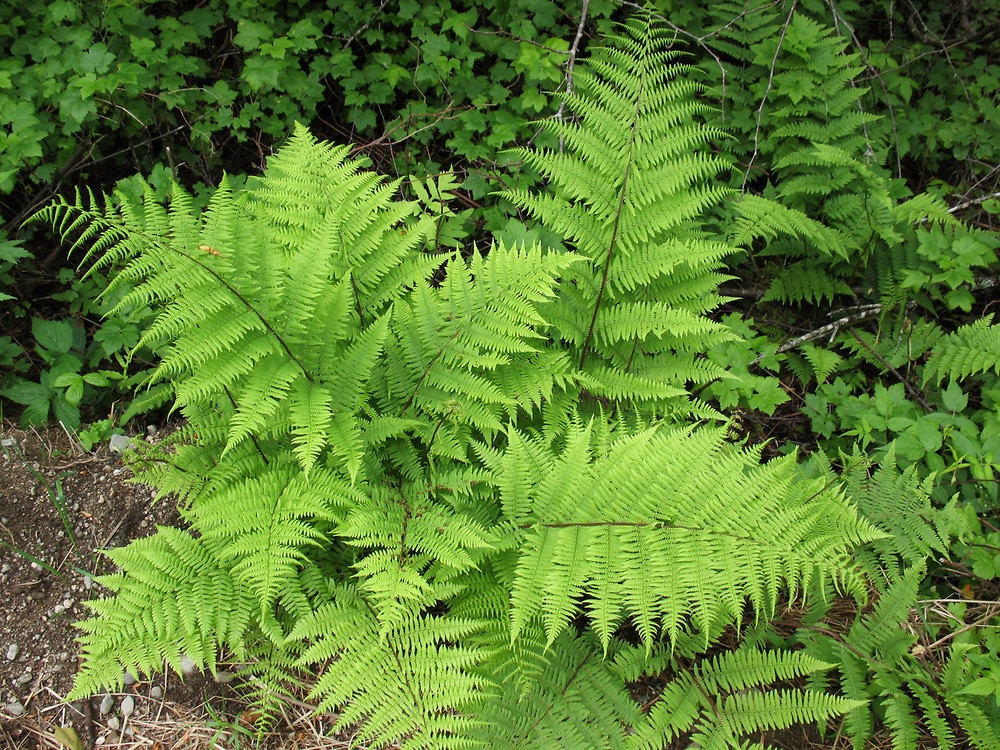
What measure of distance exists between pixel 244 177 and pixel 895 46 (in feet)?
14.9

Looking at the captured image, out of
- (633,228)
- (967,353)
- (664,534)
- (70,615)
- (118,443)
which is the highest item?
(633,228)

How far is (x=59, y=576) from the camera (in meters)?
2.84

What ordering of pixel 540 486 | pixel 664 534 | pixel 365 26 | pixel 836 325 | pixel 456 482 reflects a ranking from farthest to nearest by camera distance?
pixel 365 26
pixel 836 325
pixel 456 482
pixel 540 486
pixel 664 534

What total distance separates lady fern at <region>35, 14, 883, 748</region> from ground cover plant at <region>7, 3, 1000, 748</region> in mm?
12

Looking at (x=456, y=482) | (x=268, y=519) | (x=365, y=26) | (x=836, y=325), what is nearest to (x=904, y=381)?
(x=836, y=325)

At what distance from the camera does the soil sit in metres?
2.55

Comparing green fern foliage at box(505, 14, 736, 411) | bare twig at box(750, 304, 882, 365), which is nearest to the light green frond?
green fern foliage at box(505, 14, 736, 411)

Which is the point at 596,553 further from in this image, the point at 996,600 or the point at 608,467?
the point at 996,600

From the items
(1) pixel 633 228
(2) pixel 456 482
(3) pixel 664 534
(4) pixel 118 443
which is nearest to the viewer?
(3) pixel 664 534

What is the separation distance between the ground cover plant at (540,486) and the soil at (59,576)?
8.9 inches

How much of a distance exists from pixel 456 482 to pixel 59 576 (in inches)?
72.5

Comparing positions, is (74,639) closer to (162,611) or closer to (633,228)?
(162,611)


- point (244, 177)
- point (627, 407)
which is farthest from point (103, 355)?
point (627, 407)

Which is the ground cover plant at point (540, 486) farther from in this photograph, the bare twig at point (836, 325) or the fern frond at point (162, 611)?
the bare twig at point (836, 325)
